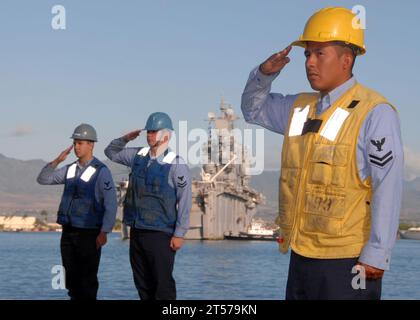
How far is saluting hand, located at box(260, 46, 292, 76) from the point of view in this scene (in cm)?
544

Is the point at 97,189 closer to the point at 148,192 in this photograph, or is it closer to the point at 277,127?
the point at 148,192

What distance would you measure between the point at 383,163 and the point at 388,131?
20 centimetres

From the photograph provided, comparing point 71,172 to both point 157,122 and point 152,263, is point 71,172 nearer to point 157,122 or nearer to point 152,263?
point 157,122

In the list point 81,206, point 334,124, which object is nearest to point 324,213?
point 334,124

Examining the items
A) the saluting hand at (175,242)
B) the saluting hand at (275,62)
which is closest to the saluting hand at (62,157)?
the saluting hand at (175,242)

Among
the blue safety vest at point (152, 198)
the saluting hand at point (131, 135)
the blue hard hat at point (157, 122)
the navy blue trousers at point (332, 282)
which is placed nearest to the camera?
the navy blue trousers at point (332, 282)

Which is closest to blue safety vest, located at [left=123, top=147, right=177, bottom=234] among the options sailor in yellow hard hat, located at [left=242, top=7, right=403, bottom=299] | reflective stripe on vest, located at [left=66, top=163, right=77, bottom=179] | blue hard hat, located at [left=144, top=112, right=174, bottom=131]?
blue hard hat, located at [left=144, top=112, right=174, bottom=131]

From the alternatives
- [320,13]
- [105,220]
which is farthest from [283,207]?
[105,220]

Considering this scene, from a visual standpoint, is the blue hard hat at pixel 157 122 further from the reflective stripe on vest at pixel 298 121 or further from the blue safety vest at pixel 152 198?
the reflective stripe on vest at pixel 298 121

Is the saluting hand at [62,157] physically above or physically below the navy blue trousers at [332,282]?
above

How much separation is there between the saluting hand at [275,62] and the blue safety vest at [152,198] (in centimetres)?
331

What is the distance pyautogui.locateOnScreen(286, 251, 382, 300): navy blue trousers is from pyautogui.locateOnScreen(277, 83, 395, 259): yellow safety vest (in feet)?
0.17

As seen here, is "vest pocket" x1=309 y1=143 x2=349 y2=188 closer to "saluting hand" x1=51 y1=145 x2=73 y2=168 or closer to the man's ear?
the man's ear

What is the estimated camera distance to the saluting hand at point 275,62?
5441mm
